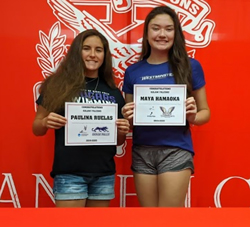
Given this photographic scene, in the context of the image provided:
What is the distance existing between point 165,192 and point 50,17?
135 cm

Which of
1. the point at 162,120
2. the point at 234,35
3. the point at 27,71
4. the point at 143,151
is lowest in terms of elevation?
the point at 143,151

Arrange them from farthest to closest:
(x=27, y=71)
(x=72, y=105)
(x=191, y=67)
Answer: (x=27, y=71) < (x=191, y=67) < (x=72, y=105)

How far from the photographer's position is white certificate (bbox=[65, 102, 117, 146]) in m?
1.59

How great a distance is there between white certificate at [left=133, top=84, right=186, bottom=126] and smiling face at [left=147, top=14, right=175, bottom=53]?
0.23m

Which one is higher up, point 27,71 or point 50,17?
point 50,17

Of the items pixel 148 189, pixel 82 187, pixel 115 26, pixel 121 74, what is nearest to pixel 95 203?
pixel 82 187

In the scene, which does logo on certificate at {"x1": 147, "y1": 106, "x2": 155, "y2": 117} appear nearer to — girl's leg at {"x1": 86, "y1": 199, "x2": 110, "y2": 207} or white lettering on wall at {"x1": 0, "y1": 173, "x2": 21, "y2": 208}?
girl's leg at {"x1": 86, "y1": 199, "x2": 110, "y2": 207}

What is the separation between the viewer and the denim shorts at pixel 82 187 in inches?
63.7

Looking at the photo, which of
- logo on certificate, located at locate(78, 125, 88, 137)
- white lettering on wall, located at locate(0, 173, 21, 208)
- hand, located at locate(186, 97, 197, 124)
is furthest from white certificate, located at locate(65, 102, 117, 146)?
white lettering on wall, located at locate(0, 173, 21, 208)

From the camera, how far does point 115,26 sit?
2.23 metres

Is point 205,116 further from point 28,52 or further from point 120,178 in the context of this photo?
point 28,52

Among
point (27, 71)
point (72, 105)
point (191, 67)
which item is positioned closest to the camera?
point (72, 105)

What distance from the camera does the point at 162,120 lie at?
1.64 metres

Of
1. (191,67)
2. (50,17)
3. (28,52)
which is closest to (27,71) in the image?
(28,52)
